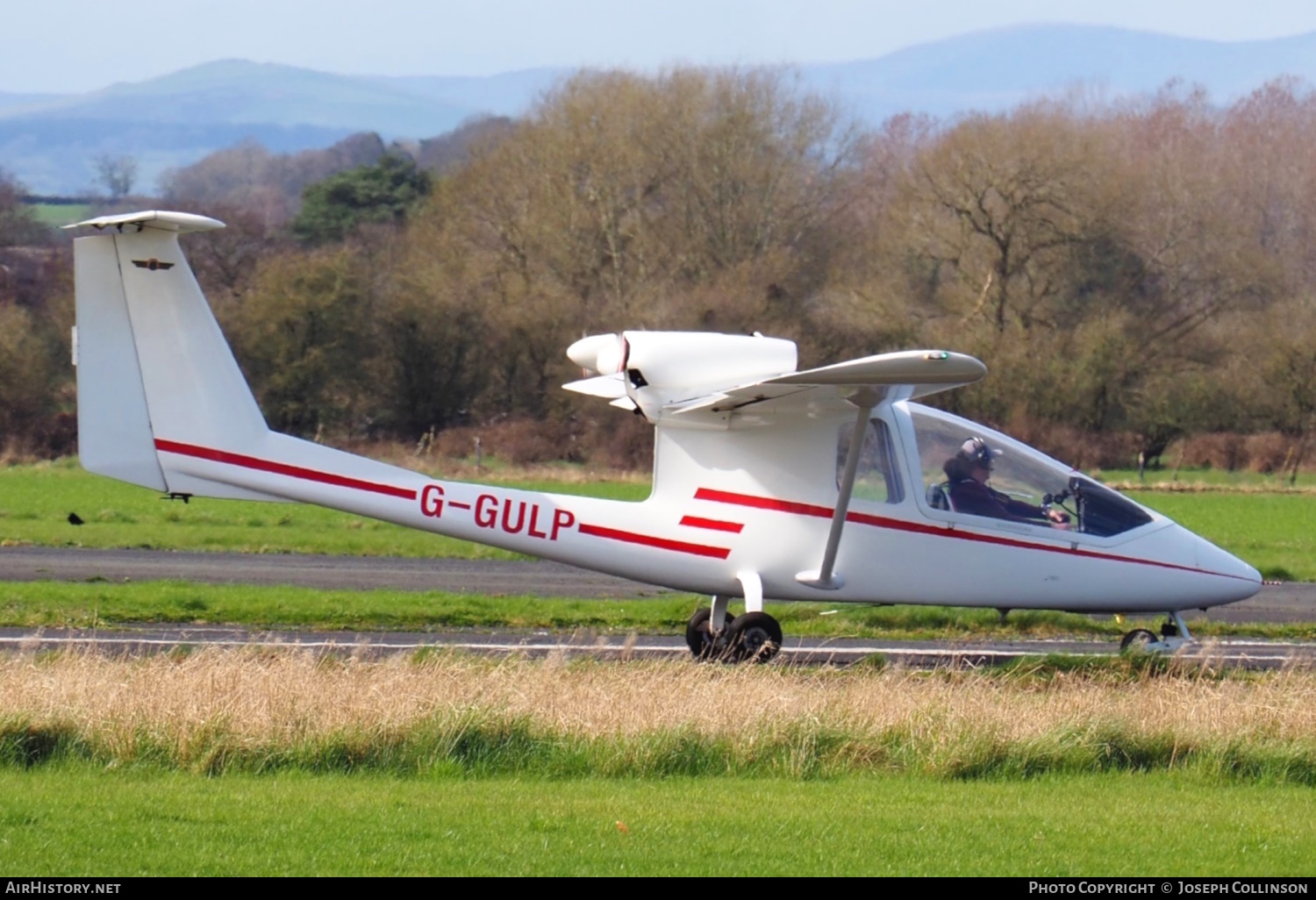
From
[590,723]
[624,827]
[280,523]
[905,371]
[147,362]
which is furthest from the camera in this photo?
[280,523]

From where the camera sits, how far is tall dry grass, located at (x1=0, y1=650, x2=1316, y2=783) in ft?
27.4

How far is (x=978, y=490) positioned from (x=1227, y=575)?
2213mm

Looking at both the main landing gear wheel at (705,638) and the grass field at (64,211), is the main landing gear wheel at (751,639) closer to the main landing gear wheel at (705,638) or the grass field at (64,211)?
the main landing gear wheel at (705,638)

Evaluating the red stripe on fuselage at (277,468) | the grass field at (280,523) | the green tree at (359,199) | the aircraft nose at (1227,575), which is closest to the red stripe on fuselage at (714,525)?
the red stripe on fuselage at (277,468)

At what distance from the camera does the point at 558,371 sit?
1850 inches

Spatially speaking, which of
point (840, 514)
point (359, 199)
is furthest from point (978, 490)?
point (359, 199)

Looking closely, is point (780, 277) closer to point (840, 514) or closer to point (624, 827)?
point (840, 514)

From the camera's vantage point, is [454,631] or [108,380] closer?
[108,380]

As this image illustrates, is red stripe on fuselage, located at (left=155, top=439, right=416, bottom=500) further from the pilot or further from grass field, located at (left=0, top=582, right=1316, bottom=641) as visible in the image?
the pilot

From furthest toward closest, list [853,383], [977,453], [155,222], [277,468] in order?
[977,453] < [277,468] < [155,222] < [853,383]

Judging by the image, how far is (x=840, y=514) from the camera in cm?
1195

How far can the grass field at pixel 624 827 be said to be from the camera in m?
6.13

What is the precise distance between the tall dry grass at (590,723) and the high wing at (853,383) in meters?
2.13

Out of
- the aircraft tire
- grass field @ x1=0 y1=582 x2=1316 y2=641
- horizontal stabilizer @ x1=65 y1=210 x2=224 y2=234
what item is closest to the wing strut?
grass field @ x1=0 y1=582 x2=1316 y2=641
